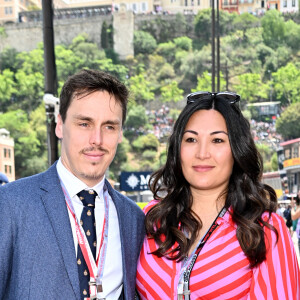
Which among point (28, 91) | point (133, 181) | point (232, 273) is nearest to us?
point (232, 273)

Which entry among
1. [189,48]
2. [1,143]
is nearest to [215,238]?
[1,143]

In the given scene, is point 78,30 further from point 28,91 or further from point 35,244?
point 35,244

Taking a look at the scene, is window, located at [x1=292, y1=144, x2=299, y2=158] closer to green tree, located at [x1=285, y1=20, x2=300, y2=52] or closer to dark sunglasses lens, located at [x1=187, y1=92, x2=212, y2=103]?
green tree, located at [x1=285, y1=20, x2=300, y2=52]

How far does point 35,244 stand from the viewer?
2.16 m

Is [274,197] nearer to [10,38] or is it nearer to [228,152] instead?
[228,152]

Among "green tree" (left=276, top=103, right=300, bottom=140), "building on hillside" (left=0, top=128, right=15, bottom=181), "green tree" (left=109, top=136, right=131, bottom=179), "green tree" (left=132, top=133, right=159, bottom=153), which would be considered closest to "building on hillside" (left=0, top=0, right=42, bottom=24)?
"building on hillside" (left=0, top=128, right=15, bottom=181)

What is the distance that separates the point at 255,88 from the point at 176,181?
242 feet

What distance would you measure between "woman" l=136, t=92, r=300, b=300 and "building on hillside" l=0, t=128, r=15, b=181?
61164 millimetres

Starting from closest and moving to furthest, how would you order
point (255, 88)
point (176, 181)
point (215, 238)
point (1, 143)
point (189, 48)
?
1. point (215, 238)
2. point (176, 181)
3. point (1, 143)
4. point (255, 88)
5. point (189, 48)

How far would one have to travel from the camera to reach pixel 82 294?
7.21 ft

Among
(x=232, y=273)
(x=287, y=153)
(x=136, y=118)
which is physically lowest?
(x=287, y=153)

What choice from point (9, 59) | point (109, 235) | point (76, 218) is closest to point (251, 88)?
point (9, 59)

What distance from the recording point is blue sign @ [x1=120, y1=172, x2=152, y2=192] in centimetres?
1596

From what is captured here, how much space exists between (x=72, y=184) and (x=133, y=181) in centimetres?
1400
